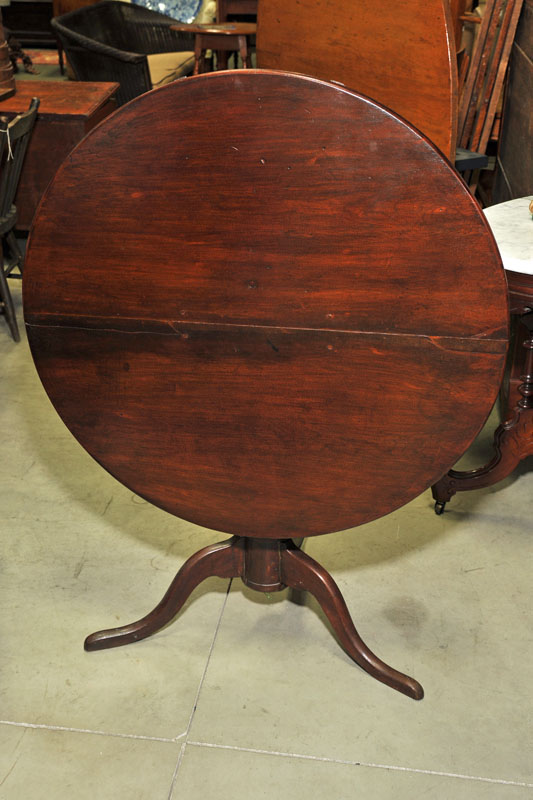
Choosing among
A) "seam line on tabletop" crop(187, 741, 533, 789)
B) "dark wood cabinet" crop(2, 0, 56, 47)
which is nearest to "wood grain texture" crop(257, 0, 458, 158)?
"seam line on tabletop" crop(187, 741, 533, 789)

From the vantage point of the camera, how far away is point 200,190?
1.34 metres

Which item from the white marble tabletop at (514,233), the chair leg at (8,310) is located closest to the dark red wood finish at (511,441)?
the white marble tabletop at (514,233)

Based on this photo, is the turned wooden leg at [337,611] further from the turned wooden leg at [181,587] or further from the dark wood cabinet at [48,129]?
the dark wood cabinet at [48,129]

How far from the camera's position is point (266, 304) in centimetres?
139

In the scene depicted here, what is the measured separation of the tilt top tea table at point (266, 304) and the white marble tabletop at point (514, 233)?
1.84ft

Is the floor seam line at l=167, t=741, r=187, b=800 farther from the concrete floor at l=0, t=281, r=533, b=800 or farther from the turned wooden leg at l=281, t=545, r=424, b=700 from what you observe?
the turned wooden leg at l=281, t=545, r=424, b=700

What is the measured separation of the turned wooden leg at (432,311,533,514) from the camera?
2096 mm

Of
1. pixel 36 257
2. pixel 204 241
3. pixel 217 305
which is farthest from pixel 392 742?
pixel 36 257

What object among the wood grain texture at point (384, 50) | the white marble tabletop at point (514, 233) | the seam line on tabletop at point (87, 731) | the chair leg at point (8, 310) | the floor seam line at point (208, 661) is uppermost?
the wood grain texture at point (384, 50)

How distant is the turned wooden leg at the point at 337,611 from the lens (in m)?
1.73

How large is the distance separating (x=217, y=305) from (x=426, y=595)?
955 mm

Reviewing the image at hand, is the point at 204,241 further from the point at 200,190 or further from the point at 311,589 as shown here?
the point at 311,589

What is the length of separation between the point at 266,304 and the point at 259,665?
82 centimetres

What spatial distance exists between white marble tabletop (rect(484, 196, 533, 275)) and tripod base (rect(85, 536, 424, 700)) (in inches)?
29.4
